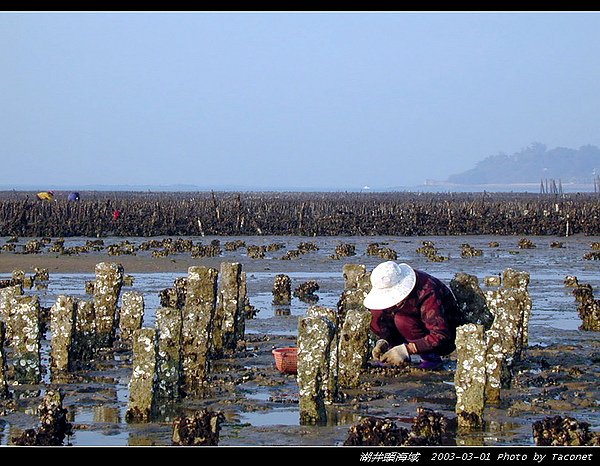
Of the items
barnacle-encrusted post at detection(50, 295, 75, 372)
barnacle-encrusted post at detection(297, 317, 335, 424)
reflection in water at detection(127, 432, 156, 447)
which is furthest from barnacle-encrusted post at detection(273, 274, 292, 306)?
reflection in water at detection(127, 432, 156, 447)

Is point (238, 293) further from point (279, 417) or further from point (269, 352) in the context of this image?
point (279, 417)

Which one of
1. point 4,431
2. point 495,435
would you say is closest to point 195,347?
point 4,431

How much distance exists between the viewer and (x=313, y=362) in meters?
9.86

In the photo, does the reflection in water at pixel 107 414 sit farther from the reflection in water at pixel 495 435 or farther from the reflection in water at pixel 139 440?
the reflection in water at pixel 495 435

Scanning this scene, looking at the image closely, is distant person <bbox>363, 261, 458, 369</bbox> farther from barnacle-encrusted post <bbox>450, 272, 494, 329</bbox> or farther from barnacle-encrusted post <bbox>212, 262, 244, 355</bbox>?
barnacle-encrusted post <bbox>212, 262, 244, 355</bbox>

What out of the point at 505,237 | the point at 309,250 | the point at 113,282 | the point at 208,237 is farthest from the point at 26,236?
the point at 113,282

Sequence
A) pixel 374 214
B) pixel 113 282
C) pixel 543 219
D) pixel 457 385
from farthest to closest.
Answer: pixel 374 214 → pixel 543 219 → pixel 113 282 → pixel 457 385

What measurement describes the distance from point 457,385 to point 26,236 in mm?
31258

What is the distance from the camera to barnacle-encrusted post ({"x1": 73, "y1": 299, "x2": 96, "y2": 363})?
505 inches

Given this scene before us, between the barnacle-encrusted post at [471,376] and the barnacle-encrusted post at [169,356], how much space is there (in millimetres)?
2830

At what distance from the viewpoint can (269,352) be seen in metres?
13.5

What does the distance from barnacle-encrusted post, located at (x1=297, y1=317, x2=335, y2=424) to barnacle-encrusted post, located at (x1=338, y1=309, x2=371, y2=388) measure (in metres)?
1.41

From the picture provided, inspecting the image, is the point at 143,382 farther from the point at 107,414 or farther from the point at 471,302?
the point at 471,302
